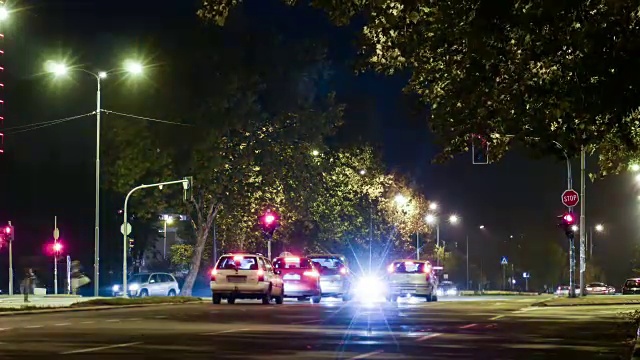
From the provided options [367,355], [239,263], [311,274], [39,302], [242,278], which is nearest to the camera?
[367,355]

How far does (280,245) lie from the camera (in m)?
76.4

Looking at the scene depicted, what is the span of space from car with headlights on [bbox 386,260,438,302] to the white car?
7.09m

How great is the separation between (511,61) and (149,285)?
134 feet

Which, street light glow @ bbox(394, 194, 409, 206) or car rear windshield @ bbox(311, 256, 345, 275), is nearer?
car rear windshield @ bbox(311, 256, 345, 275)

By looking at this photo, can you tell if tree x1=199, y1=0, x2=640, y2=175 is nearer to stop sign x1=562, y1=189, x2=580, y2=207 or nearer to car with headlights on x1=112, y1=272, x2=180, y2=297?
stop sign x1=562, y1=189, x2=580, y2=207

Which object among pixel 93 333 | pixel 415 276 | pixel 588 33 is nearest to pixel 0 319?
pixel 93 333

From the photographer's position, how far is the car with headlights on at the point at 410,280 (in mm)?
44719

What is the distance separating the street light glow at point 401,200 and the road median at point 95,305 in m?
35.0

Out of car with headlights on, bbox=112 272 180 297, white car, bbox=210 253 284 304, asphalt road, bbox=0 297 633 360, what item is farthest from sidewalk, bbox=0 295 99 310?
car with headlights on, bbox=112 272 180 297

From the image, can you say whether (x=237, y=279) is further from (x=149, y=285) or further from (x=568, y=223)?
(x=149, y=285)

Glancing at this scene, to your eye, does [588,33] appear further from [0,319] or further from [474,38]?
[0,319]

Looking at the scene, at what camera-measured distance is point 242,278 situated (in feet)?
127

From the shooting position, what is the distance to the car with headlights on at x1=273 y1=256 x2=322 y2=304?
4347 cm

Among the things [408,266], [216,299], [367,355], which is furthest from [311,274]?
[367,355]
